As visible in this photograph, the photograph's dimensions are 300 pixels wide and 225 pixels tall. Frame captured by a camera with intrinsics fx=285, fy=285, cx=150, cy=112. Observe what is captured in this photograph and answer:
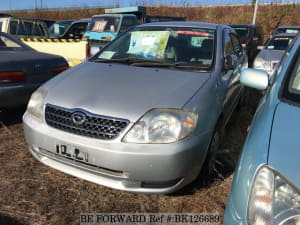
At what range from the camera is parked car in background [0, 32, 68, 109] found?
3248mm

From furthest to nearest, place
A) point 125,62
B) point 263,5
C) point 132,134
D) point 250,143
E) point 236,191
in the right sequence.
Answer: point 263,5 < point 125,62 < point 132,134 < point 250,143 < point 236,191

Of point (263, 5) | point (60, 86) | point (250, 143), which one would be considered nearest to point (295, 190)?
point (250, 143)

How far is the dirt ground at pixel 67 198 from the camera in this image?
211 cm

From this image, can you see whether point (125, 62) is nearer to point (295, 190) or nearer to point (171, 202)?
point (171, 202)

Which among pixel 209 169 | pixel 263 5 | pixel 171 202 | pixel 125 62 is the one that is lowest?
pixel 171 202

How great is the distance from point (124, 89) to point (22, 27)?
8206mm

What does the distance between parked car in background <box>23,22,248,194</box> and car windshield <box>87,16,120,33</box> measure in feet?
23.9

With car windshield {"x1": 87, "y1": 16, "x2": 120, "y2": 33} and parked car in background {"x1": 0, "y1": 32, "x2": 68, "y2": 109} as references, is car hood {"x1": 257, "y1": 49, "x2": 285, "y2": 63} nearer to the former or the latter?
parked car in background {"x1": 0, "y1": 32, "x2": 68, "y2": 109}

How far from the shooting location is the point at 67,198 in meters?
2.30

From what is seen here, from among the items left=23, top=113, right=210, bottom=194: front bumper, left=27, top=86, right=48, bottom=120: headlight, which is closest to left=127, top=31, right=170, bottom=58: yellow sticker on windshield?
left=27, top=86, right=48, bottom=120: headlight

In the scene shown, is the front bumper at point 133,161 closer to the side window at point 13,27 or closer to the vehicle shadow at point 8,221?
the vehicle shadow at point 8,221

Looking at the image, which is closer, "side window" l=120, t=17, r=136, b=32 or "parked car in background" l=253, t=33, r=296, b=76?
"parked car in background" l=253, t=33, r=296, b=76

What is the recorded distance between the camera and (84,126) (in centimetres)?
214

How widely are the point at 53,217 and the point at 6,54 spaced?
7.96 feet
